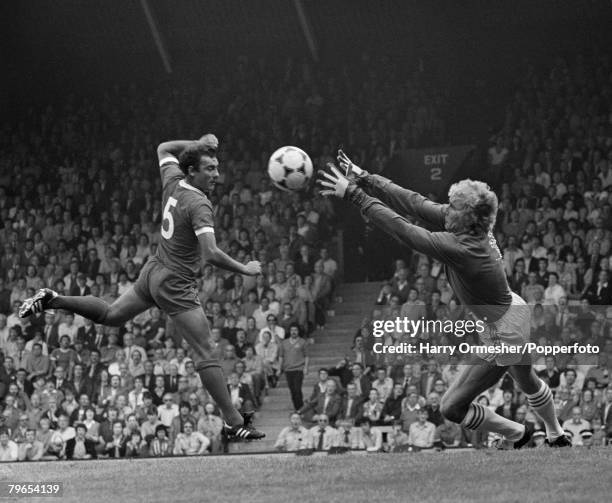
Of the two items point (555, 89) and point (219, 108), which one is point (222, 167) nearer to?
point (219, 108)

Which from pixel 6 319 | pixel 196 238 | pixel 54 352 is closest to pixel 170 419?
pixel 54 352

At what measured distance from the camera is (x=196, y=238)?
8.67 metres

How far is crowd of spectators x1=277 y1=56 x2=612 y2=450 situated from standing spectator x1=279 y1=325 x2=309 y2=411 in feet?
2.70

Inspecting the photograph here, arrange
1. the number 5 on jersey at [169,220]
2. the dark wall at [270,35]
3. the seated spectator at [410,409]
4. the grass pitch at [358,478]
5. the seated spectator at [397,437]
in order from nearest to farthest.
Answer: the grass pitch at [358,478], the number 5 on jersey at [169,220], the seated spectator at [397,437], the seated spectator at [410,409], the dark wall at [270,35]

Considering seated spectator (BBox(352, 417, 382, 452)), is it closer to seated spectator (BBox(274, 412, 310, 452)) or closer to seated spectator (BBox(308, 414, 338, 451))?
seated spectator (BBox(308, 414, 338, 451))

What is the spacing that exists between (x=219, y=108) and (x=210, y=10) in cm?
280

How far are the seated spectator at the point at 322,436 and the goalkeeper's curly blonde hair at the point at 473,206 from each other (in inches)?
312

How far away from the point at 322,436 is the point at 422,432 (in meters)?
1.48

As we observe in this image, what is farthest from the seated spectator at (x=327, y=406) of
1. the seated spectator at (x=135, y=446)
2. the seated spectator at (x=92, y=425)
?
the seated spectator at (x=92, y=425)

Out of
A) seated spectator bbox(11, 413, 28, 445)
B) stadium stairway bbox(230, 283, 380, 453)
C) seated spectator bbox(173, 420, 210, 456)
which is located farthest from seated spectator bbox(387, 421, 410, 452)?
seated spectator bbox(11, 413, 28, 445)

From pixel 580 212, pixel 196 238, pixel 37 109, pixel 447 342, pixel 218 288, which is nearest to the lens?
pixel 196 238

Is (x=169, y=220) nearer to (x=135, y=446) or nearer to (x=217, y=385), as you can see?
(x=217, y=385)

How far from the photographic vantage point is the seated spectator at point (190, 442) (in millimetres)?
15796

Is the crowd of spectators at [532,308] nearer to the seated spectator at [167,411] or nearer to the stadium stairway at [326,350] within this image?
the stadium stairway at [326,350]
